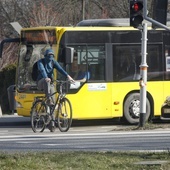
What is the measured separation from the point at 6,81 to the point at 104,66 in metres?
8.91

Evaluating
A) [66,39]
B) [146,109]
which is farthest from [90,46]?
[146,109]

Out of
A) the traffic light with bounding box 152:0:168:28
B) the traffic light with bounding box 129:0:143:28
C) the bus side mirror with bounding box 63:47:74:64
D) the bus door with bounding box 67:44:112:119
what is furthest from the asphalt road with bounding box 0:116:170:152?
the traffic light with bounding box 129:0:143:28

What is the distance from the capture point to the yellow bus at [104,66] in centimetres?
2095

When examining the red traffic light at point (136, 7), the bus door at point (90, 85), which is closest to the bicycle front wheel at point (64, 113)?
the bus door at point (90, 85)

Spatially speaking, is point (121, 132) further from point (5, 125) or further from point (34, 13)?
point (34, 13)

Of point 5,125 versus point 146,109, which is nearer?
point 146,109

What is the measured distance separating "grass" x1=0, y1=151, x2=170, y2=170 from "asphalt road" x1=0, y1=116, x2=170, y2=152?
1.79 meters

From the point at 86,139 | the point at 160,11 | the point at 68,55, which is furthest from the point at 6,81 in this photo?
the point at 160,11

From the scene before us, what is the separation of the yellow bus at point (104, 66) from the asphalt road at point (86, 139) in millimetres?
697

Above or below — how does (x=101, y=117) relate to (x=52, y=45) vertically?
below

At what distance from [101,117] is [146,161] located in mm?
10191

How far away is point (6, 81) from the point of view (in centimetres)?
2959

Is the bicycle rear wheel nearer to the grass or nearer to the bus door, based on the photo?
the bus door

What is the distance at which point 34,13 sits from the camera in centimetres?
4347
